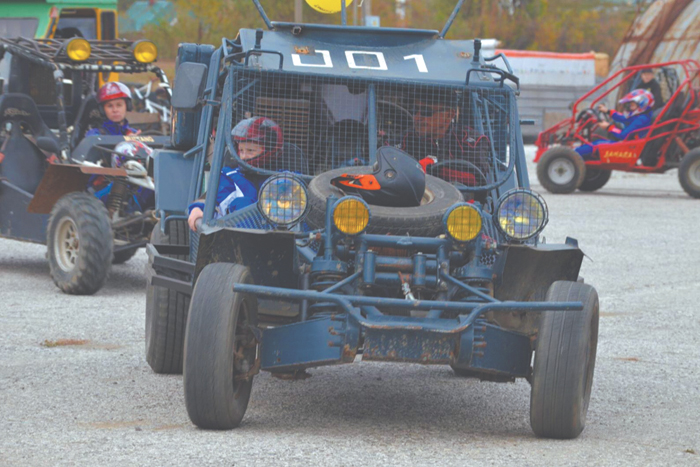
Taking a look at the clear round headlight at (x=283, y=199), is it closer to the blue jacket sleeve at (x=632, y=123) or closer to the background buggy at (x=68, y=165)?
the background buggy at (x=68, y=165)

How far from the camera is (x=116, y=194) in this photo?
33.2ft

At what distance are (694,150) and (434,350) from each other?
616 inches

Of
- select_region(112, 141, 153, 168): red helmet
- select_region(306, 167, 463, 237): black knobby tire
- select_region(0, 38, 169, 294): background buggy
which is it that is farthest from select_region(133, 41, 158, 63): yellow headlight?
select_region(306, 167, 463, 237): black knobby tire

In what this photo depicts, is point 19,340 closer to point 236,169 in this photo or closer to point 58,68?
point 236,169

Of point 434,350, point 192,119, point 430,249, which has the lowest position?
point 434,350

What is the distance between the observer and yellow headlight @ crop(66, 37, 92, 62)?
1089 cm

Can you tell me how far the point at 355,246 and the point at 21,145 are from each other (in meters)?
6.25

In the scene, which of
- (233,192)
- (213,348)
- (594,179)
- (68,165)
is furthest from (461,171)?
(594,179)

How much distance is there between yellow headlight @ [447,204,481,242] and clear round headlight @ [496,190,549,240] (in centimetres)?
29

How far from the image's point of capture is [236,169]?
20.0ft

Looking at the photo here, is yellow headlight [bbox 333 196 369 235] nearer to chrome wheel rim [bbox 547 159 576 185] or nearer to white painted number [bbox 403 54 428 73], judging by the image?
white painted number [bbox 403 54 428 73]

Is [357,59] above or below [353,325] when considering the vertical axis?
above

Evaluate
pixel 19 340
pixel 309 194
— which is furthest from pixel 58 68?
pixel 309 194

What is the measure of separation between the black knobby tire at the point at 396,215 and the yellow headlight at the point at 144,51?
5779 millimetres
